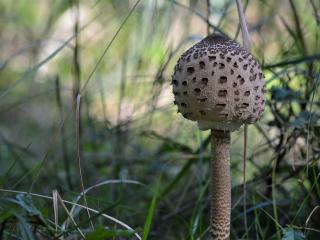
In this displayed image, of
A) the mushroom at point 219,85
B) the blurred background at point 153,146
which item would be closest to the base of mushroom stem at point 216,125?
the mushroom at point 219,85

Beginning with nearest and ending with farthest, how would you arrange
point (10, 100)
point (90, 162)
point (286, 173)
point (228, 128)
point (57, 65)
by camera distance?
point (228, 128) < point (286, 173) < point (90, 162) < point (10, 100) < point (57, 65)

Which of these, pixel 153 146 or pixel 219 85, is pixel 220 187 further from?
pixel 153 146

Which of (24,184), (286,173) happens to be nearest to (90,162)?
(24,184)

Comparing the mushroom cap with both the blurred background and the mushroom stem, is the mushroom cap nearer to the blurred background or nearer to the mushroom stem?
the mushroom stem

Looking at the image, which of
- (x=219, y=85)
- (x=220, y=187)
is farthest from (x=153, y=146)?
(x=219, y=85)

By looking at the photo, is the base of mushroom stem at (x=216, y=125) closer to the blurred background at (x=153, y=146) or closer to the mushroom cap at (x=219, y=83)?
the mushroom cap at (x=219, y=83)

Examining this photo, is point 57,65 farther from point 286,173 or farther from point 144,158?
point 286,173

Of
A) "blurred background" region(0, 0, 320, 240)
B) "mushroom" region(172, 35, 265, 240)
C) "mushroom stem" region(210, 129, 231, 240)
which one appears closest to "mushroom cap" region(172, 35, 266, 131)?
"mushroom" region(172, 35, 265, 240)
